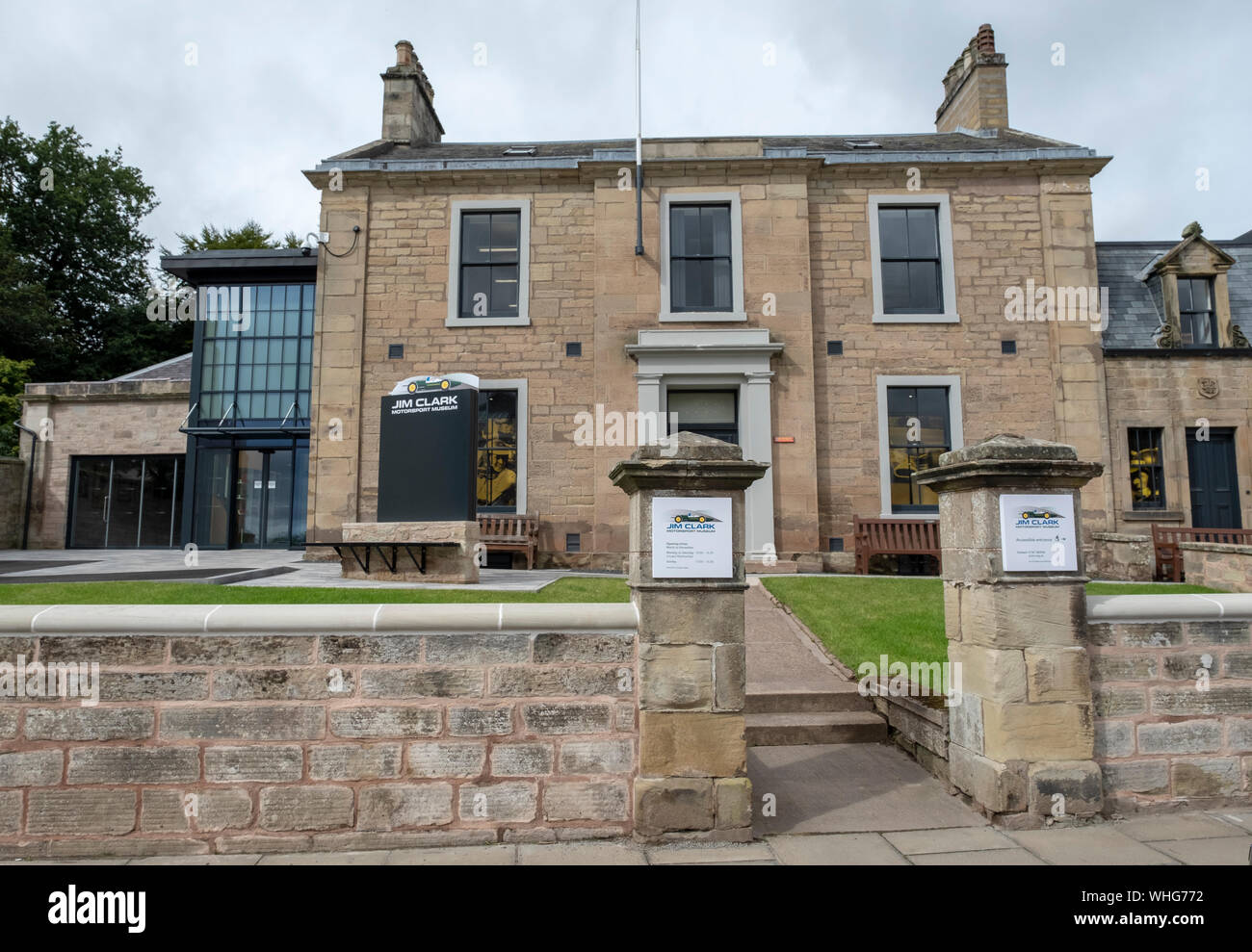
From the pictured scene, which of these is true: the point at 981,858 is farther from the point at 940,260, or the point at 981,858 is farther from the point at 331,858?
the point at 940,260

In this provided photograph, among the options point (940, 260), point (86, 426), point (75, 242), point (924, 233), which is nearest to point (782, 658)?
point (940, 260)

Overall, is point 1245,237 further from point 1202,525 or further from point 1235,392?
point 1202,525

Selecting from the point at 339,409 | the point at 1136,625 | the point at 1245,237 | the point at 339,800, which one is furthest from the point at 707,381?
the point at 1245,237

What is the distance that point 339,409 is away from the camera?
13875 millimetres

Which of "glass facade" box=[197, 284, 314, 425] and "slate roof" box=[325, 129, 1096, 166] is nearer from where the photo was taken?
"slate roof" box=[325, 129, 1096, 166]

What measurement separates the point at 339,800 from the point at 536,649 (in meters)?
1.35

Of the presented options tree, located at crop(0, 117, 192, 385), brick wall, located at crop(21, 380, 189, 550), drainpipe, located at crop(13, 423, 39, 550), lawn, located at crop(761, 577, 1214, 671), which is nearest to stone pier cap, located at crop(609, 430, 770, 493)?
lawn, located at crop(761, 577, 1214, 671)

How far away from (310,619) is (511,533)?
9227 millimetres

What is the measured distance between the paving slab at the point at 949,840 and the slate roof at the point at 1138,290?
43.6 feet

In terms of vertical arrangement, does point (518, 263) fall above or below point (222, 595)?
above

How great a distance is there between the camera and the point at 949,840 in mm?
4070

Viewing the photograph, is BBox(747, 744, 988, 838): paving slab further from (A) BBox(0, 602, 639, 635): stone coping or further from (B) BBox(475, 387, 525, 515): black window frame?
(B) BBox(475, 387, 525, 515): black window frame

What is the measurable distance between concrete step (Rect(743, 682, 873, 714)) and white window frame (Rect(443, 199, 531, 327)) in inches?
385

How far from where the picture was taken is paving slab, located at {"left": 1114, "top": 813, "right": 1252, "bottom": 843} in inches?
163
